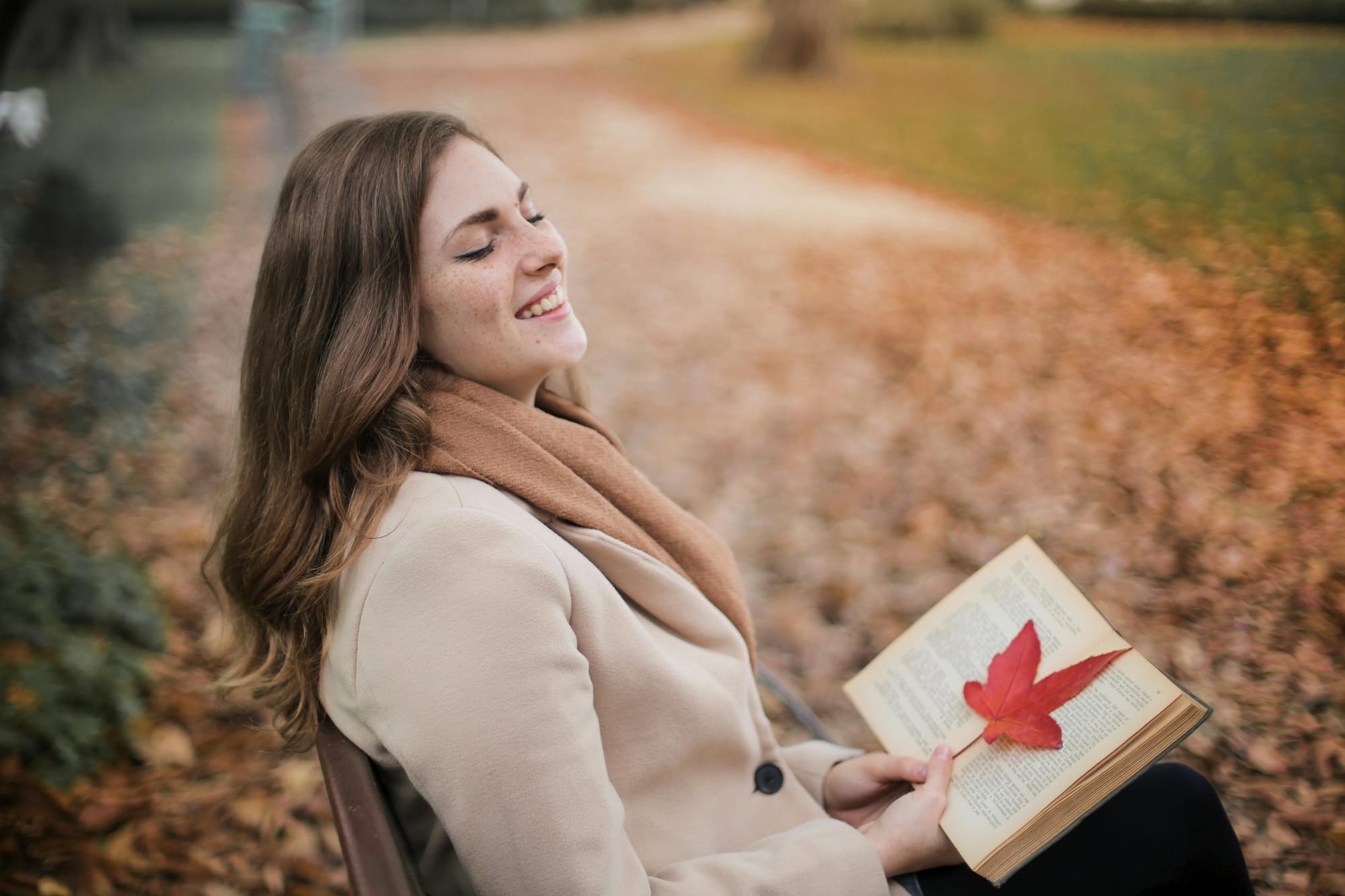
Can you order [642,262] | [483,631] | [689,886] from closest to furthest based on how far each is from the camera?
[483,631] → [689,886] → [642,262]

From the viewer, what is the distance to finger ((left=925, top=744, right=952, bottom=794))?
125 centimetres

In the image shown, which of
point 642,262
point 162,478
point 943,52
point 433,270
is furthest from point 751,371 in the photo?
point 433,270

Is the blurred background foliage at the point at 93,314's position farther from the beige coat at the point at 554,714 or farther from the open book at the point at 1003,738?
the open book at the point at 1003,738

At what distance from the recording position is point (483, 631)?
97 cm

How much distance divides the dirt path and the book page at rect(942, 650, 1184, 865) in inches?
39.9

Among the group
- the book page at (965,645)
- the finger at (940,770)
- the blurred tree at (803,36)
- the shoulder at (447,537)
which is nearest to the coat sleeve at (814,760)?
the book page at (965,645)

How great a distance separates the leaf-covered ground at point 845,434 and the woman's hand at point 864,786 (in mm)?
983

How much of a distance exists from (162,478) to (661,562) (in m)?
3.01

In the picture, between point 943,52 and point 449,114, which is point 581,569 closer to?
point 449,114

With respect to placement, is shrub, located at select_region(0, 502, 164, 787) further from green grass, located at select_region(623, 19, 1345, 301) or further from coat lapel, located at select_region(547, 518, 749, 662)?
green grass, located at select_region(623, 19, 1345, 301)

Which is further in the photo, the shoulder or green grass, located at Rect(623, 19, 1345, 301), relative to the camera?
green grass, located at Rect(623, 19, 1345, 301)

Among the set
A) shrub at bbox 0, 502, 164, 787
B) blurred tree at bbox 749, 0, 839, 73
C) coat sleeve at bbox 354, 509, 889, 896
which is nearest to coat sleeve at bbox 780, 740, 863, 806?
coat sleeve at bbox 354, 509, 889, 896

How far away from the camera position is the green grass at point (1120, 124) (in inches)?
82.5

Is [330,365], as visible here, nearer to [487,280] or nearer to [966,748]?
[487,280]
